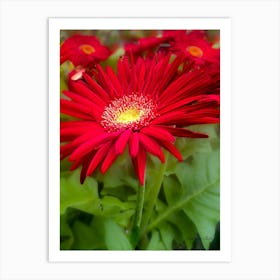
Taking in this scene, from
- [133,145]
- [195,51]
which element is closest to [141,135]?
[133,145]

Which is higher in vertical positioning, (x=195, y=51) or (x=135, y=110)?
(x=195, y=51)

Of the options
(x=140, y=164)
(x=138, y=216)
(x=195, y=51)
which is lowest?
(x=138, y=216)

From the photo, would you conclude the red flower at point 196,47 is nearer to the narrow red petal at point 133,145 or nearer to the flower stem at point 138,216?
the narrow red petal at point 133,145

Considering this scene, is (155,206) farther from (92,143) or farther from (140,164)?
(92,143)
